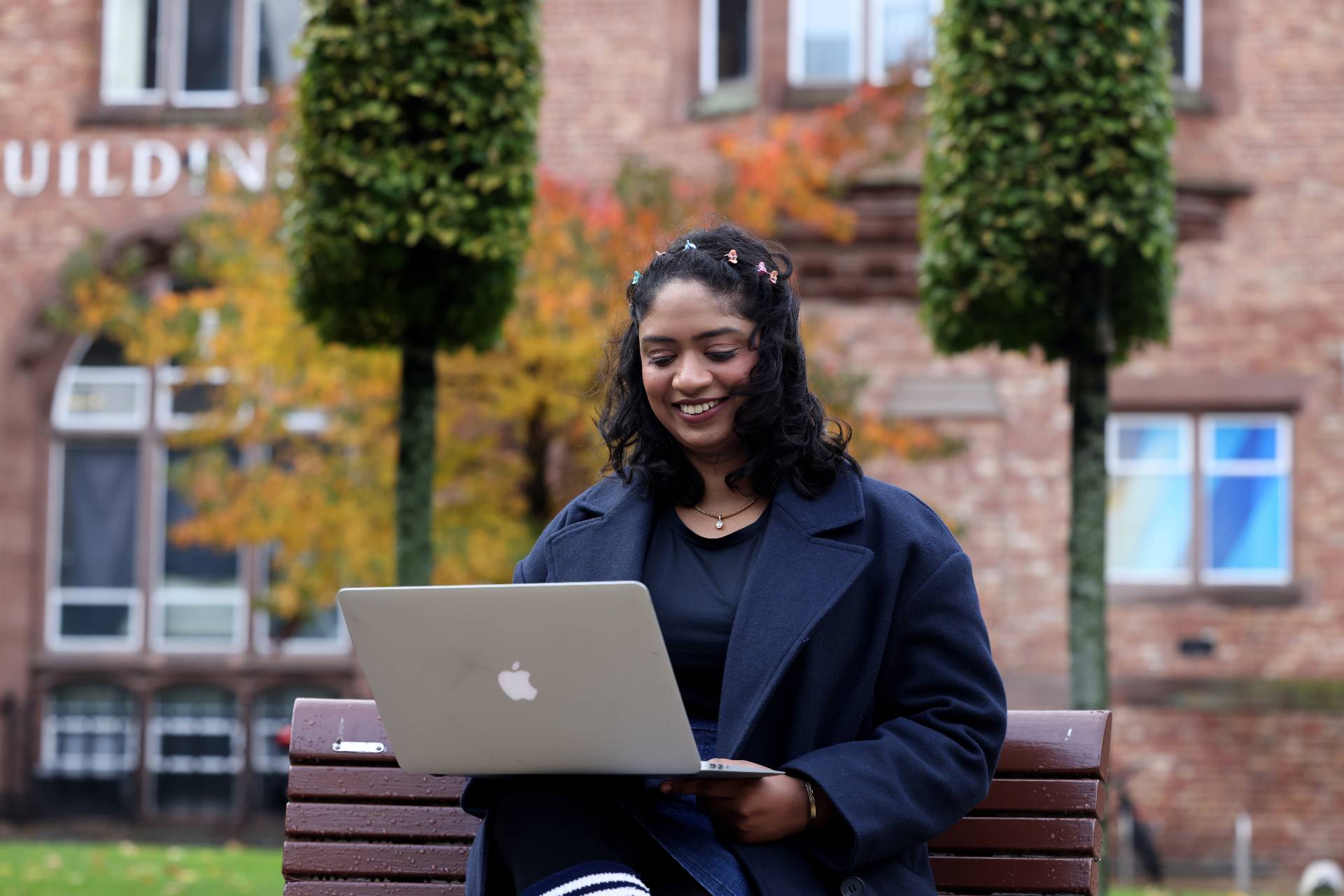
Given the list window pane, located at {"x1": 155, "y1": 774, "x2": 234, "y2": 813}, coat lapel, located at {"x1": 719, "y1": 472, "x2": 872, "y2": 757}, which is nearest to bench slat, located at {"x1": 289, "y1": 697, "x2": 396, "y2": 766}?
coat lapel, located at {"x1": 719, "y1": 472, "x2": 872, "y2": 757}

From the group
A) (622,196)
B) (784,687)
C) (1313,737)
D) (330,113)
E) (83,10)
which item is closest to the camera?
(784,687)

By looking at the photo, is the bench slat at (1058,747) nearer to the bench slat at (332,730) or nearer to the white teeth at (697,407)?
the white teeth at (697,407)

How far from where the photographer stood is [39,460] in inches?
641

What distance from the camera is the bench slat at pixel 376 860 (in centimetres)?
374

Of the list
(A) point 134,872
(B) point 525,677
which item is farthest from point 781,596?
(A) point 134,872

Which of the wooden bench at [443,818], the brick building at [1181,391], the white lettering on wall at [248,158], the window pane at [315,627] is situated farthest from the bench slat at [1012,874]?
the window pane at [315,627]

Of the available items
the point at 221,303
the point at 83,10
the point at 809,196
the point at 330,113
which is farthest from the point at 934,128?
the point at 83,10

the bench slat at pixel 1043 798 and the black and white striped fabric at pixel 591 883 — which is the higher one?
the bench slat at pixel 1043 798

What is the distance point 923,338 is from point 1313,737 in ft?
13.2

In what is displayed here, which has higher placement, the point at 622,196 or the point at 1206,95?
the point at 1206,95

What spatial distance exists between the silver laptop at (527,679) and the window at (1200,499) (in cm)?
1125

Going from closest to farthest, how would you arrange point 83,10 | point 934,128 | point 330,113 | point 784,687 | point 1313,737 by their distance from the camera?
point 784,687
point 330,113
point 934,128
point 1313,737
point 83,10

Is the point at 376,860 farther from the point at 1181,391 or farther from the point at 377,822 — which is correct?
the point at 1181,391

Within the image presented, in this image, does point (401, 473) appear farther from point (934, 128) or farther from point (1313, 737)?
point (1313, 737)
